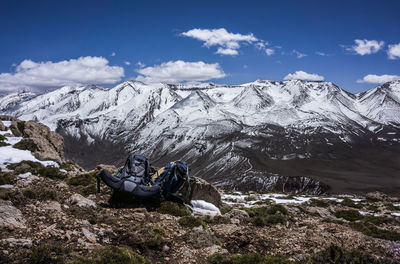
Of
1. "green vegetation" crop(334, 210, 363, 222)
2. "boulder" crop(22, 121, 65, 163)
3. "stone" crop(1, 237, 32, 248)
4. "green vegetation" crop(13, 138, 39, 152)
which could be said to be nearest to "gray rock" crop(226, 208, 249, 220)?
"stone" crop(1, 237, 32, 248)

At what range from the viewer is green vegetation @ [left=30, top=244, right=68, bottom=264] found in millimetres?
6836

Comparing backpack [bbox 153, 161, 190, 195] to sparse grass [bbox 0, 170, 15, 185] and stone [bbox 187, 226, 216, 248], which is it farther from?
sparse grass [bbox 0, 170, 15, 185]

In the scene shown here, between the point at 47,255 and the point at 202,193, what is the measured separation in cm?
1130

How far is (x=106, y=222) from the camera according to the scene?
10.8m

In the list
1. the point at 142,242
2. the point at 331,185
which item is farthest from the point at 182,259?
the point at 331,185

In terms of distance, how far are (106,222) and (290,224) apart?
9.07m

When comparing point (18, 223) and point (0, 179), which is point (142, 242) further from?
point (0, 179)

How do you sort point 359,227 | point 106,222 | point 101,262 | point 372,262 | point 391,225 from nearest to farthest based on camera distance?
point 101,262 → point 372,262 → point 106,222 → point 359,227 → point 391,225

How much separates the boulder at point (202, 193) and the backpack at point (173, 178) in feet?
4.52

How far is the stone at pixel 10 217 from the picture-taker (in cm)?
851

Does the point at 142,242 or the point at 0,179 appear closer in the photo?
the point at 142,242

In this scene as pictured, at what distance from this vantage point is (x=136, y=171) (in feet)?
48.1

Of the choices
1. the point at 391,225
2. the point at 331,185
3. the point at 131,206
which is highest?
the point at 131,206

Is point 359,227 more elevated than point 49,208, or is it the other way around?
point 49,208
